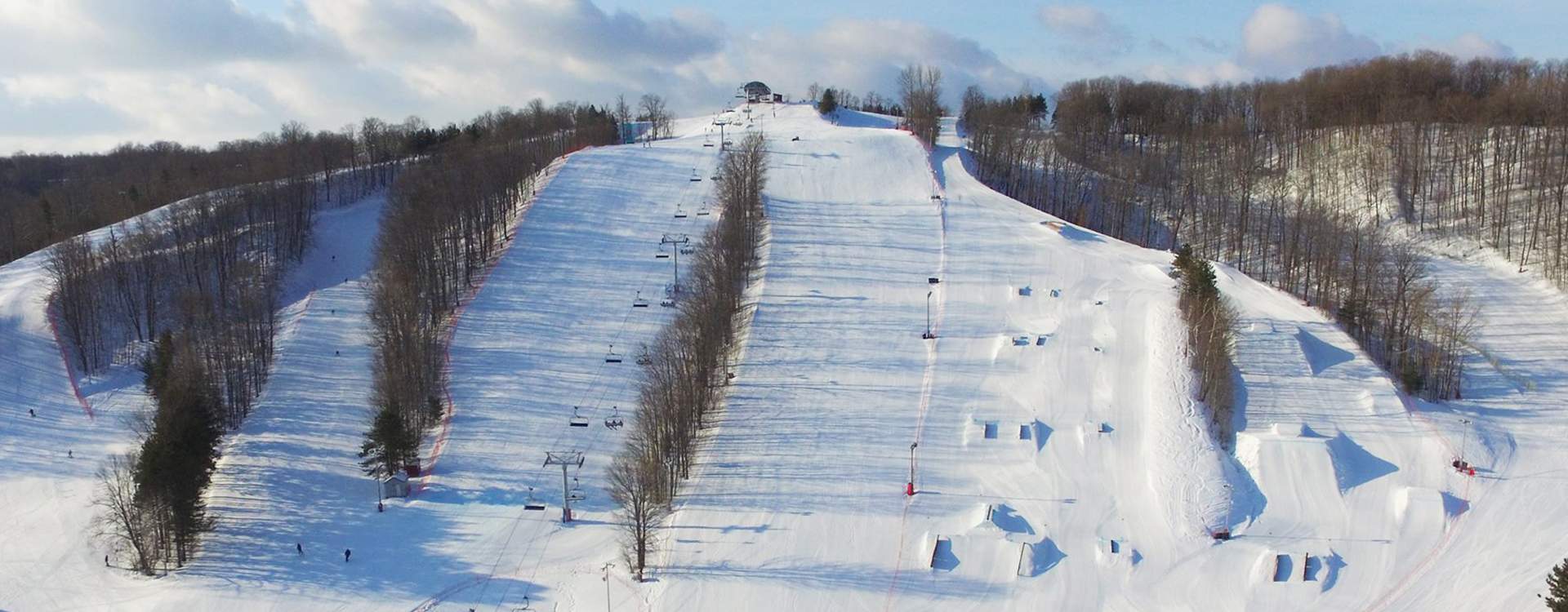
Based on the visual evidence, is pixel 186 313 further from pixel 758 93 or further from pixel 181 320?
pixel 758 93

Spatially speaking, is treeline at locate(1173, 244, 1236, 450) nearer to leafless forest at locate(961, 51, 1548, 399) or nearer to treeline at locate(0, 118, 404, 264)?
leafless forest at locate(961, 51, 1548, 399)

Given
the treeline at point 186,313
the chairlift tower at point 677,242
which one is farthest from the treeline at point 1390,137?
the treeline at point 186,313

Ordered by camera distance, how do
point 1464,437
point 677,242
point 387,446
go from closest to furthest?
point 387,446, point 1464,437, point 677,242

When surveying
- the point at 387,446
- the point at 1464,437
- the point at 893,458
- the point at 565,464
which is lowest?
the point at 893,458

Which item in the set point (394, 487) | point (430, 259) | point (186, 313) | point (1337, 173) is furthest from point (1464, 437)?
point (186, 313)

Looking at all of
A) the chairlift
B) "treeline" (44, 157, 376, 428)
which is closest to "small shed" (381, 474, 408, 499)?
the chairlift

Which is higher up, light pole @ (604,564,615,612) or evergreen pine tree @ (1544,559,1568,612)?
evergreen pine tree @ (1544,559,1568,612)
